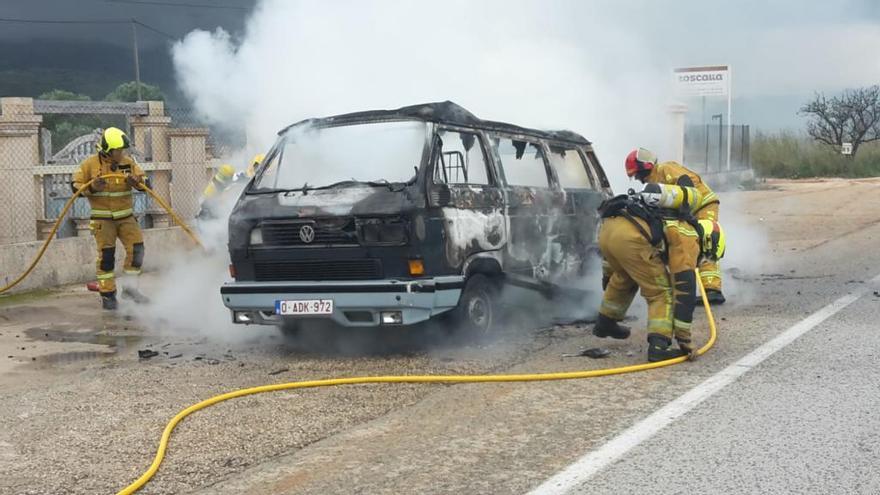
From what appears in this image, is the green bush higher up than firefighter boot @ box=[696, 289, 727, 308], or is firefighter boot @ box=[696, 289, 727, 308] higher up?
the green bush

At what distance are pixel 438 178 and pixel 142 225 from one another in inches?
317

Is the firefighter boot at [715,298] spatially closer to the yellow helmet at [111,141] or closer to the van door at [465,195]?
the van door at [465,195]

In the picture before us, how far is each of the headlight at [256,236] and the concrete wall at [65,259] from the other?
5.15 meters

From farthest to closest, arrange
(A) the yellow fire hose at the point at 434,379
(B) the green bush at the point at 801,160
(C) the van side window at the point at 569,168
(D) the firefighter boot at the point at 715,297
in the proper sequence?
1. (B) the green bush at the point at 801,160
2. (D) the firefighter boot at the point at 715,297
3. (C) the van side window at the point at 569,168
4. (A) the yellow fire hose at the point at 434,379

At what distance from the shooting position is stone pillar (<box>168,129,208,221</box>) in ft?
48.0

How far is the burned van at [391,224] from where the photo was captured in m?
7.02

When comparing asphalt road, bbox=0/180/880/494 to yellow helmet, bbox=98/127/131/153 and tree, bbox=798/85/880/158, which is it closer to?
yellow helmet, bbox=98/127/131/153

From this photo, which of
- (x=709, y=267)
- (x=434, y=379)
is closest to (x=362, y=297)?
(x=434, y=379)

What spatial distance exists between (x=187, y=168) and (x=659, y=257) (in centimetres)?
943

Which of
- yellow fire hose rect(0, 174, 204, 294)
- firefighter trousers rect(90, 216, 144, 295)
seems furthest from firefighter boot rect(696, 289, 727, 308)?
firefighter trousers rect(90, 216, 144, 295)

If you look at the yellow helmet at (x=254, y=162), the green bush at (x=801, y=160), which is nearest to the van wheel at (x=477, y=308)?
the yellow helmet at (x=254, y=162)

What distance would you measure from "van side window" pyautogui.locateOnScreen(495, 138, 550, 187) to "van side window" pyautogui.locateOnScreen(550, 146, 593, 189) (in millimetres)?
230

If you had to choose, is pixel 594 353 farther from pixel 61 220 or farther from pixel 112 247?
pixel 61 220

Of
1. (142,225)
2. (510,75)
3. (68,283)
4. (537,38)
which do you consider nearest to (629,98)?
(537,38)
